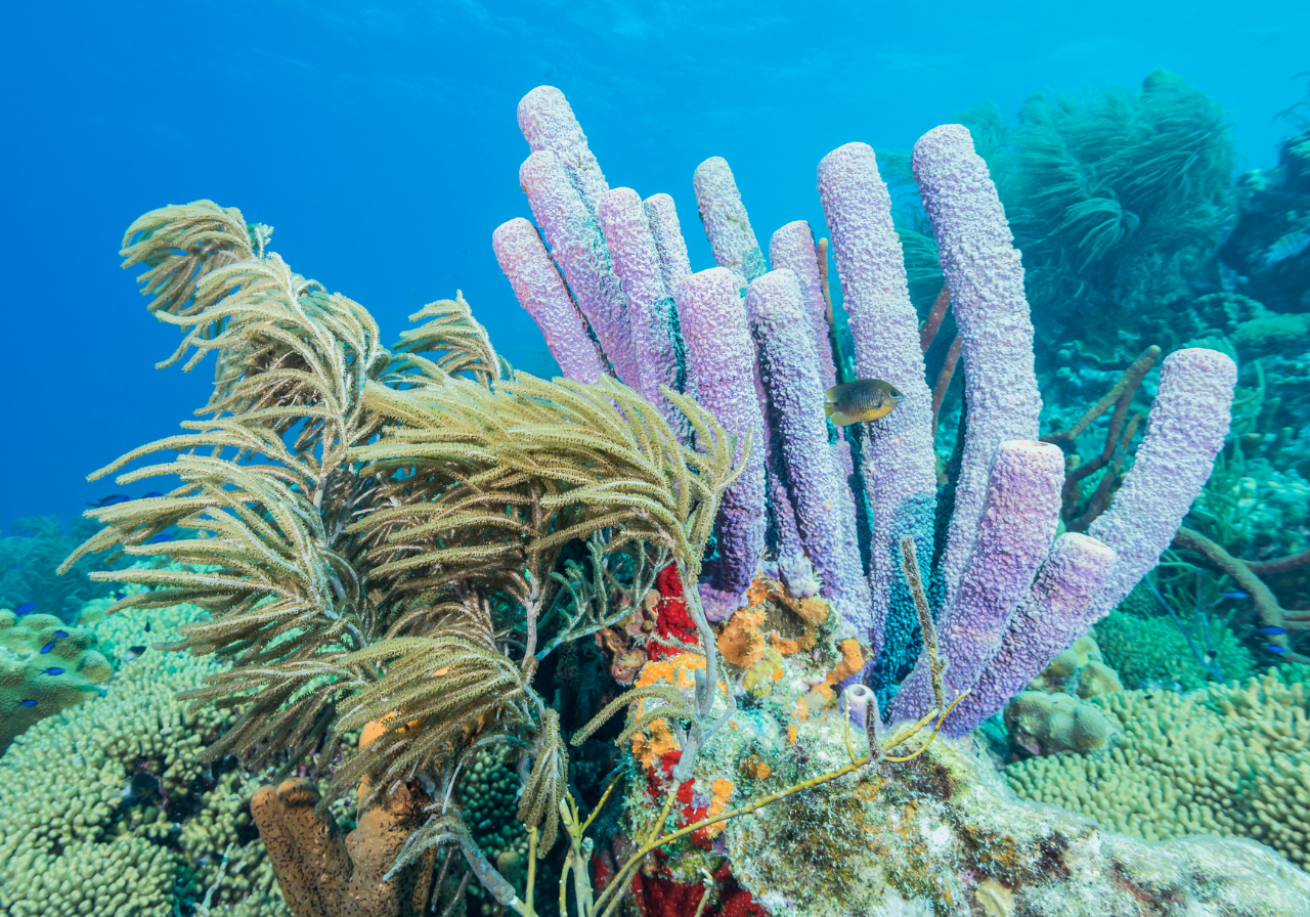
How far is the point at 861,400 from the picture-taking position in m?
2.16

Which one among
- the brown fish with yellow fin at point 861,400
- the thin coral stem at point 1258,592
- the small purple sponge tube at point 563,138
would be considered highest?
the small purple sponge tube at point 563,138

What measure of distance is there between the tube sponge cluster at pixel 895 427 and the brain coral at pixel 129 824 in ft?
7.86

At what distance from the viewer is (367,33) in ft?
161

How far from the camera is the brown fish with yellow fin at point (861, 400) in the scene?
2139 millimetres

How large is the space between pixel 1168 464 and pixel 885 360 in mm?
1062

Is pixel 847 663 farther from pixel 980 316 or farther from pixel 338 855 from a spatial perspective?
pixel 338 855

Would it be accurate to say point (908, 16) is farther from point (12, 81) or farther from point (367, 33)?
point (12, 81)

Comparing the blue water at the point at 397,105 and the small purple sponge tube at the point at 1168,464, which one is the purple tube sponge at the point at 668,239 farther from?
the blue water at the point at 397,105

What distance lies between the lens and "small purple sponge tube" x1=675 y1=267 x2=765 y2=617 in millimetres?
1772

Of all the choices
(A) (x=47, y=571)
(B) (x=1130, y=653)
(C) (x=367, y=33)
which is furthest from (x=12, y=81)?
(B) (x=1130, y=653)

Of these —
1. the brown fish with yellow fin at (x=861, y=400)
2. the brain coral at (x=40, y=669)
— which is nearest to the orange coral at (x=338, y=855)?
the brown fish with yellow fin at (x=861, y=400)

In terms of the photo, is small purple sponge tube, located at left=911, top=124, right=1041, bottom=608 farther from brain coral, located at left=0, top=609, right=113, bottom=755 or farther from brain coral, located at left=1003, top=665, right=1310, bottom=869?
brain coral, located at left=0, top=609, right=113, bottom=755

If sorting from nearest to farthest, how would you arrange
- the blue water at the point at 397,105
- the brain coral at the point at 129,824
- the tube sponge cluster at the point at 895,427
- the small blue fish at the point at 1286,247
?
the tube sponge cluster at the point at 895,427 → the brain coral at the point at 129,824 → the small blue fish at the point at 1286,247 → the blue water at the point at 397,105

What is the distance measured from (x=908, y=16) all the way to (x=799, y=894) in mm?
63304
